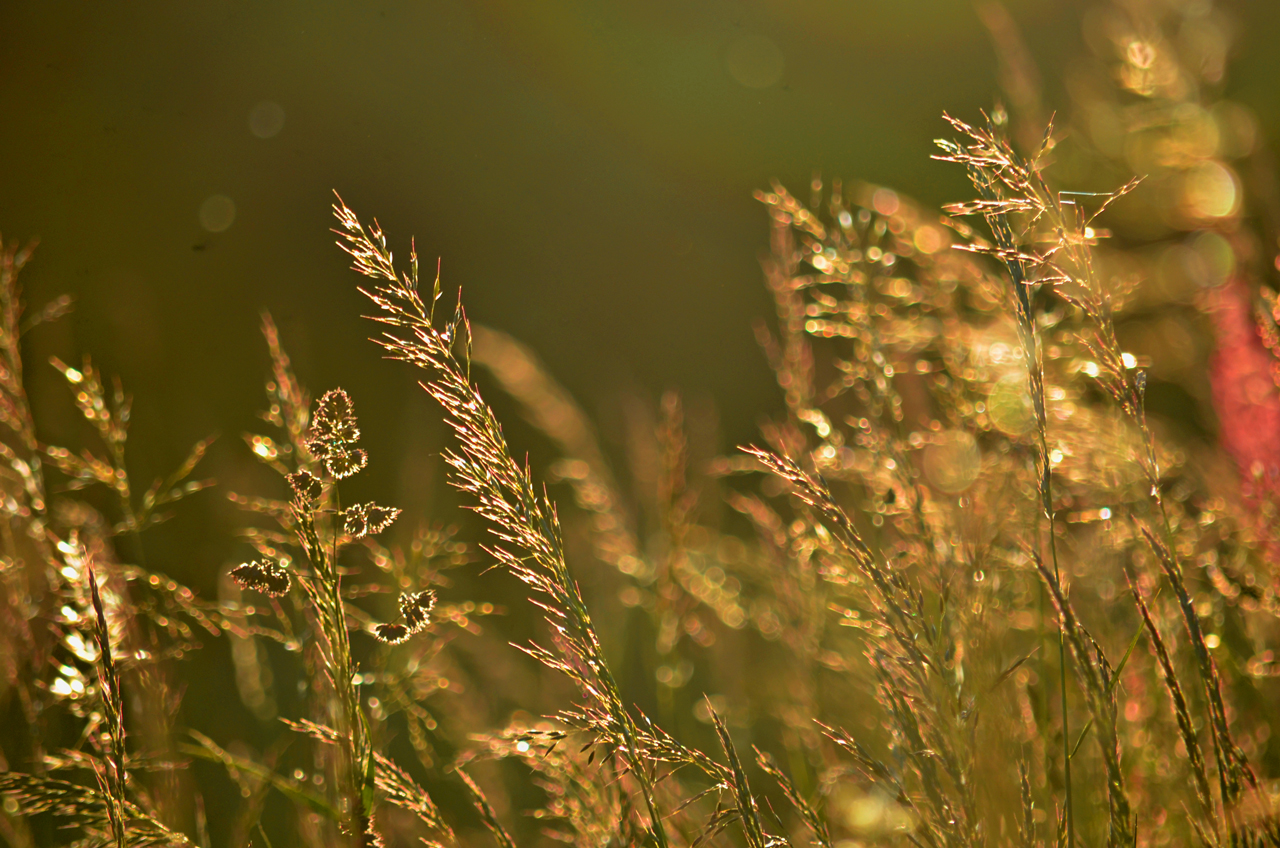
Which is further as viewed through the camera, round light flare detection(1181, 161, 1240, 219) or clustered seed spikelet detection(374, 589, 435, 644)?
round light flare detection(1181, 161, 1240, 219)

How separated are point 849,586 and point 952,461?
0.44 m

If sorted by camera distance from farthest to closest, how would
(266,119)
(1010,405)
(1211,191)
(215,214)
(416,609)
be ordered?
(266,119) < (215,214) < (1211,191) < (1010,405) < (416,609)

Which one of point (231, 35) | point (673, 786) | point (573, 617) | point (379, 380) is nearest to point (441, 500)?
point (379, 380)

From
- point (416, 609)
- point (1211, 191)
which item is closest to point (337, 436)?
point (416, 609)

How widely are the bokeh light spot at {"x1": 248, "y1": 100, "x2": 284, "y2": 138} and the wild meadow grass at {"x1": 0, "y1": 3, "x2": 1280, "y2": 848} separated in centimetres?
209

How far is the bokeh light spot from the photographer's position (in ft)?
10.3

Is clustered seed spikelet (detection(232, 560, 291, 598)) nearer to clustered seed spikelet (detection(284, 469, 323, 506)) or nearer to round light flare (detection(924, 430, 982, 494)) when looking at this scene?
clustered seed spikelet (detection(284, 469, 323, 506))

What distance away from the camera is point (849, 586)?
86 cm

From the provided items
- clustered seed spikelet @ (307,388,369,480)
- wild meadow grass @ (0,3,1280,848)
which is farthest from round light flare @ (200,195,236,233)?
clustered seed spikelet @ (307,388,369,480)

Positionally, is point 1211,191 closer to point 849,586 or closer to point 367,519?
point 849,586

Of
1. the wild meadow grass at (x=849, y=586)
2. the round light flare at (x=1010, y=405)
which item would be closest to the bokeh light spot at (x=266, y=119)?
the wild meadow grass at (x=849, y=586)

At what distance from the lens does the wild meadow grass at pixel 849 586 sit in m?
0.64

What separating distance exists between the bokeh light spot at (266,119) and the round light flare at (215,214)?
35cm

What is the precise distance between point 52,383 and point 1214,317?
3.37 meters
